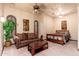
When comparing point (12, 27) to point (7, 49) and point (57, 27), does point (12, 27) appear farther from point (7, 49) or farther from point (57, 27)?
point (57, 27)

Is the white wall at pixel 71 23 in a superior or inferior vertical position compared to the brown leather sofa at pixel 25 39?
superior

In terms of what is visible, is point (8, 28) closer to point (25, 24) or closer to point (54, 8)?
point (25, 24)

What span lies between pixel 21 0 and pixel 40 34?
1108mm

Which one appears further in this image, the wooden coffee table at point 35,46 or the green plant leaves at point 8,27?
the wooden coffee table at point 35,46

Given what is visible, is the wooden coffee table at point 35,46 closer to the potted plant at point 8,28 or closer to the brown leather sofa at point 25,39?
the brown leather sofa at point 25,39

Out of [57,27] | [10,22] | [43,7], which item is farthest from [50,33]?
[10,22]

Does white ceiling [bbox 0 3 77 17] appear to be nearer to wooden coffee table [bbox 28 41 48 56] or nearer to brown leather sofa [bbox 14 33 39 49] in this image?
brown leather sofa [bbox 14 33 39 49]

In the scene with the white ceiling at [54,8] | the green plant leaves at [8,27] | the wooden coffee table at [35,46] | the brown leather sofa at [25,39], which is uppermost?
the white ceiling at [54,8]

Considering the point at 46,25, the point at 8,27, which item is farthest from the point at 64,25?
the point at 8,27

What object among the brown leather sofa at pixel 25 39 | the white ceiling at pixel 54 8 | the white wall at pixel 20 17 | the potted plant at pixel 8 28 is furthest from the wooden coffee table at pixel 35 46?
the white ceiling at pixel 54 8

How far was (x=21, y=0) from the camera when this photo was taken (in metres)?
2.35

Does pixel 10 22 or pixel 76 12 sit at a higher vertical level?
pixel 76 12

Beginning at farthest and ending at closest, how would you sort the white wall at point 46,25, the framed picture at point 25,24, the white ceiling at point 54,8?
the white wall at point 46,25
the framed picture at point 25,24
the white ceiling at point 54,8

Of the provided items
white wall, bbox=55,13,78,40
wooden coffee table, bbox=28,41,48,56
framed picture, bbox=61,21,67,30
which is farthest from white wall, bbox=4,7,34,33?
framed picture, bbox=61,21,67,30
